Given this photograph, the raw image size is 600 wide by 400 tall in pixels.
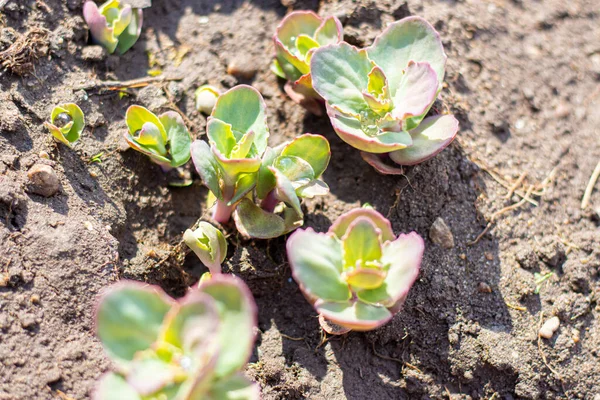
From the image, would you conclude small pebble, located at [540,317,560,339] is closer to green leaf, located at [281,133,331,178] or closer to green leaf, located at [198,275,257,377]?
green leaf, located at [281,133,331,178]

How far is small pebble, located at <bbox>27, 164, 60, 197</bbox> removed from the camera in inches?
74.8

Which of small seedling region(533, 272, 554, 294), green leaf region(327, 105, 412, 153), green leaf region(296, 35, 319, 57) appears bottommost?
small seedling region(533, 272, 554, 294)

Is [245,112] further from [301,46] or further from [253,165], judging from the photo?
[301,46]

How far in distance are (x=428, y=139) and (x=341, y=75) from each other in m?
0.39

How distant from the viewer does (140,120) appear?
2.15 meters

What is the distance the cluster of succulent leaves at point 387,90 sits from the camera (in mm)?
2008

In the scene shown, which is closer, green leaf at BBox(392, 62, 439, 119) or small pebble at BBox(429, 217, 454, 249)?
green leaf at BBox(392, 62, 439, 119)

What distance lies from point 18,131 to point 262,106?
2.77ft

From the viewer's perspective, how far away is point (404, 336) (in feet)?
6.70

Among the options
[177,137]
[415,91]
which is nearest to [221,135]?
[177,137]

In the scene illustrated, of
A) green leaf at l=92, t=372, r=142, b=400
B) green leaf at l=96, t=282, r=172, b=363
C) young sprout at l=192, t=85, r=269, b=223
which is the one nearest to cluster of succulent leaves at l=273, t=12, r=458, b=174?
young sprout at l=192, t=85, r=269, b=223

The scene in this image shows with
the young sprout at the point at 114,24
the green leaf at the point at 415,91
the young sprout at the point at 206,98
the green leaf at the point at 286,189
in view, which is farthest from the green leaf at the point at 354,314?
the young sprout at the point at 114,24

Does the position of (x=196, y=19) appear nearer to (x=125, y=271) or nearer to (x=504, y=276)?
(x=125, y=271)

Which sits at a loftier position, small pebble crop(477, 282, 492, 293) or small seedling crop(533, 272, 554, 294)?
small pebble crop(477, 282, 492, 293)
